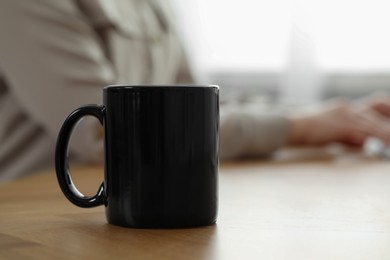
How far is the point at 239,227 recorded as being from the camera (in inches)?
18.9

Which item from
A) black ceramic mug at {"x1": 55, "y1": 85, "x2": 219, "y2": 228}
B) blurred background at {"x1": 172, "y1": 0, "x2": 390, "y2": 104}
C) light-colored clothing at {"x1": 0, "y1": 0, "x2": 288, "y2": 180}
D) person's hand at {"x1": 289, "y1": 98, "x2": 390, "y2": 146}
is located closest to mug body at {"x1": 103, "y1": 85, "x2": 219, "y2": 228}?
black ceramic mug at {"x1": 55, "y1": 85, "x2": 219, "y2": 228}

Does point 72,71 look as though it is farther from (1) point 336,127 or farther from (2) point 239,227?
(2) point 239,227

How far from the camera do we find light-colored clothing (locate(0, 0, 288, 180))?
1010 mm

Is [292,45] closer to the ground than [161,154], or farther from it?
farther from it

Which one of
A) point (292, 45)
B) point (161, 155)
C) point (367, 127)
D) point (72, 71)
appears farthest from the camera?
point (292, 45)

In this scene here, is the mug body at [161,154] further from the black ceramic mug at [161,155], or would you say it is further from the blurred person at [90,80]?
the blurred person at [90,80]

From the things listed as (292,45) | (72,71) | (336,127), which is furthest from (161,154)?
(292,45)

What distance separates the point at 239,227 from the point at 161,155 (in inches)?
3.1

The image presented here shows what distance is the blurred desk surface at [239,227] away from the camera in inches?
15.9

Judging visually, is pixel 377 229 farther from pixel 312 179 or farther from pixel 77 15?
pixel 77 15

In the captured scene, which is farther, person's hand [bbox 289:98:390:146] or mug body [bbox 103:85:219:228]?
person's hand [bbox 289:98:390:146]

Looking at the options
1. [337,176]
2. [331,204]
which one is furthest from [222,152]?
[331,204]

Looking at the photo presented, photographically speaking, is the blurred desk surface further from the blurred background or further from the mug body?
the blurred background

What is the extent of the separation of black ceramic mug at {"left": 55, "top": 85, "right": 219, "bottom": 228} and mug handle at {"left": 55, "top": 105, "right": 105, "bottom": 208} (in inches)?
0.6
